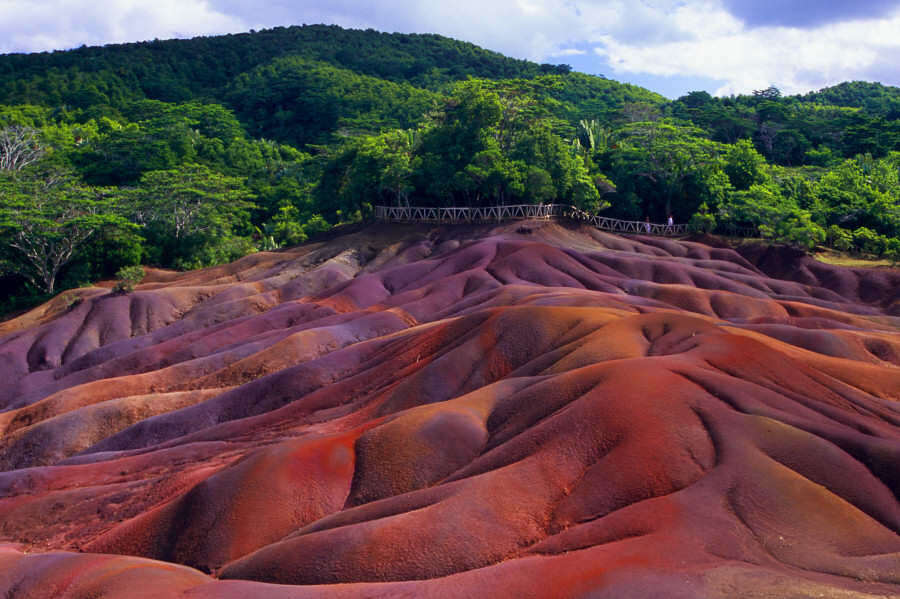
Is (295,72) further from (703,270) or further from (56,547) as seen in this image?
(56,547)

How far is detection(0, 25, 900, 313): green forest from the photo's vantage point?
58.4 meters

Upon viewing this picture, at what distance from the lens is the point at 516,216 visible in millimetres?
61406

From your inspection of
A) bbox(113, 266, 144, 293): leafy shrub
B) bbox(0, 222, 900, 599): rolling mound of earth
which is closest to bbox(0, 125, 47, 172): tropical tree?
bbox(113, 266, 144, 293): leafy shrub

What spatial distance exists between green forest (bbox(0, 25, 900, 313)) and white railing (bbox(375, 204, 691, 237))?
3.24 feet

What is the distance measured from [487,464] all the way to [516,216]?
44978 millimetres

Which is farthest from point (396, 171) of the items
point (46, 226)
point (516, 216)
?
point (46, 226)

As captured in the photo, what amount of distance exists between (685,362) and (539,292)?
58.4 feet

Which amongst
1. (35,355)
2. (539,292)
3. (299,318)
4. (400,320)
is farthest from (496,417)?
(35,355)

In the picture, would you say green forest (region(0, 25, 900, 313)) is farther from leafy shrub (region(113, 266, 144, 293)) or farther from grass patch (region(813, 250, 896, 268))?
leafy shrub (region(113, 266, 144, 293))

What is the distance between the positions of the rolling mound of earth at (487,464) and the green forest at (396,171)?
21.9m

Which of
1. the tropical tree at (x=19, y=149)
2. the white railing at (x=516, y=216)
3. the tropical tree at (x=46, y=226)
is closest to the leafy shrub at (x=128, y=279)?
the tropical tree at (x=46, y=226)

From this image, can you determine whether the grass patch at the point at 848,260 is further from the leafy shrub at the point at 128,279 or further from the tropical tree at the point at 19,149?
the tropical tree at the point at 19,149

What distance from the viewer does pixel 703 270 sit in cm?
4991

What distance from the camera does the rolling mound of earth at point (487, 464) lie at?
14008mm
